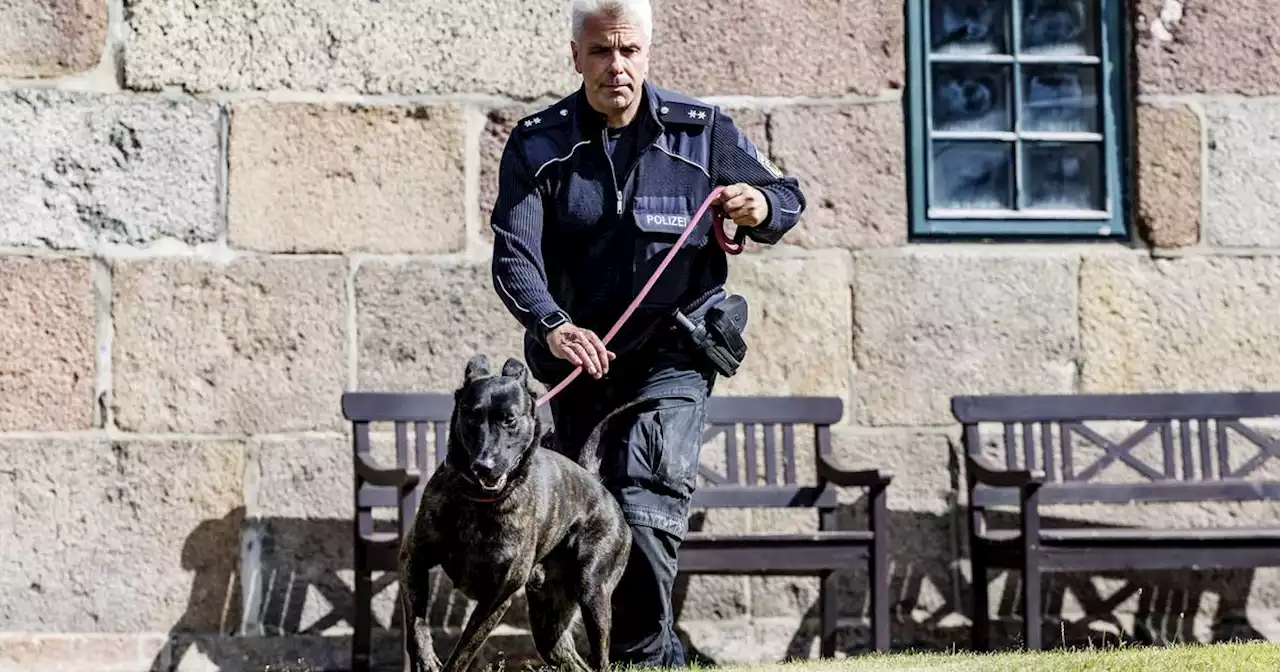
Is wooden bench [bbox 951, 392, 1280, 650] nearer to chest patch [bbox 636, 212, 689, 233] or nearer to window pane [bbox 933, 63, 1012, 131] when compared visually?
window pane [bbox 933, 63, 1012, 131]

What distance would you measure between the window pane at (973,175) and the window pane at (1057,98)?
0.18 metres

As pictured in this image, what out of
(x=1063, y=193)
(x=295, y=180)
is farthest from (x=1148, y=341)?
(x=295, y=180)

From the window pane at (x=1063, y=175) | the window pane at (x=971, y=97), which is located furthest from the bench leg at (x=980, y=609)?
the window pane at (x=971, y=97)

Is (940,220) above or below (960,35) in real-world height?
below

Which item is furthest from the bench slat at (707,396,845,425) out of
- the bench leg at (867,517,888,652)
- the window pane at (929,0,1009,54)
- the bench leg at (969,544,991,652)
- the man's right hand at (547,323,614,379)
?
the man's right hand at (547,323,614,379)

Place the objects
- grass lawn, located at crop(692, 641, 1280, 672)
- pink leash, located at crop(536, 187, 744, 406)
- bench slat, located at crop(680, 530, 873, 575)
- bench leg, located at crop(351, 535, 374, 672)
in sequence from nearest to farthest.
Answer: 1. pink leash, located at crop(536, 187, 744, 406)
2. grass lawn, located at crop(692, 641, 1280, 672)
3. bench slat, located at crop(680, 530, 873, 575)
4. bench leg, located at crop(351, 535, 374, 672)

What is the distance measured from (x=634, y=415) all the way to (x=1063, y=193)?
3163 mm

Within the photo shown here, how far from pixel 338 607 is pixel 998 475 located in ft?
7.92

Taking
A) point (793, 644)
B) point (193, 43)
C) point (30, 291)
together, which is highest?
point (193, 43)

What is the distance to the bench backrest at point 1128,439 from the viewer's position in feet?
23.2

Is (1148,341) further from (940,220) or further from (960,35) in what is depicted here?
(960,35)

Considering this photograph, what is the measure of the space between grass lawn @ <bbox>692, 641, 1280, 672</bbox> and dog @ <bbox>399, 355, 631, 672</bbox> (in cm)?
97

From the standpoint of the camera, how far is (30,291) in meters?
6.88

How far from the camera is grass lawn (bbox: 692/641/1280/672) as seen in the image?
5.04m
